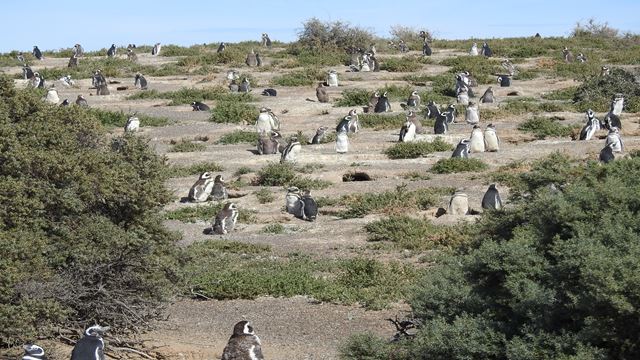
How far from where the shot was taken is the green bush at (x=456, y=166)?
21.8 metres

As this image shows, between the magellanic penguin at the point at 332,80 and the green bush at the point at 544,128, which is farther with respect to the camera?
the magellanic penguin at the point at 332,80

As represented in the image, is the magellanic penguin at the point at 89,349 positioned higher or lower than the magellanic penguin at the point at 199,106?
higher

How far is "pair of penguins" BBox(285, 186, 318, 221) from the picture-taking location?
60.9ft

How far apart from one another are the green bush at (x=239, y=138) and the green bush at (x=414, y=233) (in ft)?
33.5

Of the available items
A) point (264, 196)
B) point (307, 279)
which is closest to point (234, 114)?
point (264, 196)

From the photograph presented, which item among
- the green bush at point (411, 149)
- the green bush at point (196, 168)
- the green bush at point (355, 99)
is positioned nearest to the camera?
the green bush at point (196, 168)

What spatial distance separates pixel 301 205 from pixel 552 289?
11.4 metres

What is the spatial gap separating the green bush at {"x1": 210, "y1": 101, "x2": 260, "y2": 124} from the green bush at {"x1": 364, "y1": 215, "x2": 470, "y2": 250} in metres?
13.5

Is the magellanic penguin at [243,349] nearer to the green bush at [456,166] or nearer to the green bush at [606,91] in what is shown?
the green bush at [456,166]

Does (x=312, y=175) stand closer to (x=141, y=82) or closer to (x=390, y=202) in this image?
(x=390, y=202)

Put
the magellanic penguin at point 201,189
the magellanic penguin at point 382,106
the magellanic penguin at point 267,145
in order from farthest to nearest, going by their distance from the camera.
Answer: the magellanic penguin at point 382,106 → the magellanic penguin at point 267,145 → the magellanic penguin at point 201,189

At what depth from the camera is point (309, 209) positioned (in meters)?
18.6

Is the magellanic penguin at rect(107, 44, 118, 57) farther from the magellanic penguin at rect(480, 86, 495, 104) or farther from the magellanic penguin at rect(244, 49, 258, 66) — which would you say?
the magellanic penguin at rect(480, 86, 495, 104)

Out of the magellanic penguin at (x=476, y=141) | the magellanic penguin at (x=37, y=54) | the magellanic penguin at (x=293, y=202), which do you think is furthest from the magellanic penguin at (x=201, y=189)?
the magellanic penguin at (x=37, y=54)
